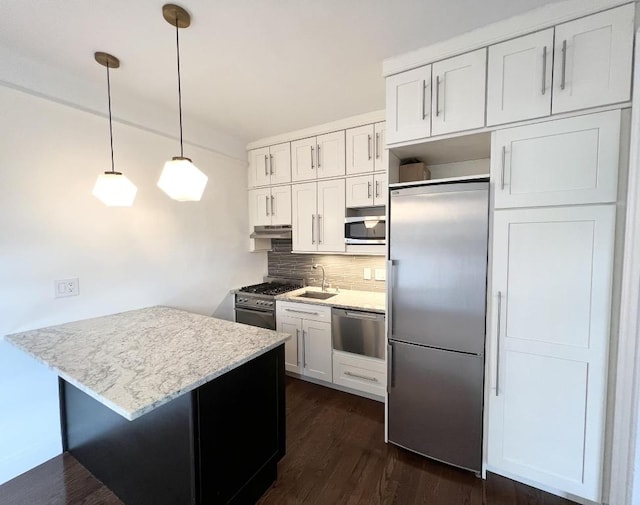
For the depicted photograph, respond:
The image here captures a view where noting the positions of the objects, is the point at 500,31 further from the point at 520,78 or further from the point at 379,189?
the point at 379,189

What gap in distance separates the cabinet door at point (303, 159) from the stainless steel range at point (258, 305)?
132 cm

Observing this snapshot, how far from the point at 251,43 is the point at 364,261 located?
2.19m

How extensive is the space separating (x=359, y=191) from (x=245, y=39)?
5.04 feet

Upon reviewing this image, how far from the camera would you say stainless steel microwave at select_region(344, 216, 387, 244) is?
262 centimetres

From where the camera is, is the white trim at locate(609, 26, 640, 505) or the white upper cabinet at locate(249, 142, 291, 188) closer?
the white trim at locate(609, 26, 640, 505)

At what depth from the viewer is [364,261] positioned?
3.13 metres

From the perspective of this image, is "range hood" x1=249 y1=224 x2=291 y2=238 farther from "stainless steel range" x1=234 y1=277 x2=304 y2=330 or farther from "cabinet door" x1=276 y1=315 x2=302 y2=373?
"cabinet door" x1=276 y1=315 x2=302 y2=373

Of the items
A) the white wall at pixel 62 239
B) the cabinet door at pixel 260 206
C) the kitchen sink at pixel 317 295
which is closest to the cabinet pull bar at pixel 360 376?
the kitchen sink at pixel 317 295

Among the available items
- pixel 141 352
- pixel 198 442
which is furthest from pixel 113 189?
pixel 198 442

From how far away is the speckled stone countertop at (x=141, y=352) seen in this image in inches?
44.1

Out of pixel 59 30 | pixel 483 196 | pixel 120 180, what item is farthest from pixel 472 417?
pixel 59 30

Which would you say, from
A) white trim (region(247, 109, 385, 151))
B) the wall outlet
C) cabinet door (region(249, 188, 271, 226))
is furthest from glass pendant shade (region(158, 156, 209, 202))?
cabinet door (region(249, 188, 271, 226))

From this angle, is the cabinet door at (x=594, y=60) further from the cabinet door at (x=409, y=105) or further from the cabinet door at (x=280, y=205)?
the cabinet door at (x=280, y=205)

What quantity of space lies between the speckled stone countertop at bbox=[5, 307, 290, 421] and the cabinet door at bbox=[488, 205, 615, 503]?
1.37 meters
